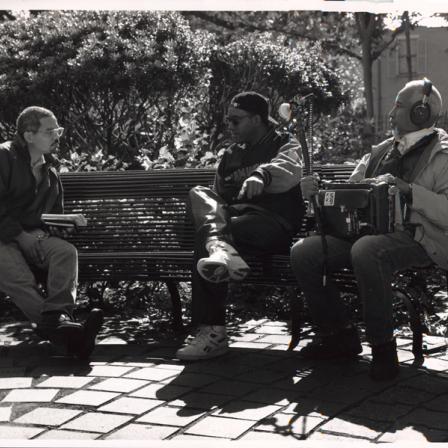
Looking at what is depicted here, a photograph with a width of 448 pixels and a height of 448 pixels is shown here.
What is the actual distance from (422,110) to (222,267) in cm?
130

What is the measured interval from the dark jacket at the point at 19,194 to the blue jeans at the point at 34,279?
132mm

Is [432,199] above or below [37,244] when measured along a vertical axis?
above

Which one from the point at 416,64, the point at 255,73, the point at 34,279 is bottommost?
the point at 34,279

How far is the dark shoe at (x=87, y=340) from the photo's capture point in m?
5.05

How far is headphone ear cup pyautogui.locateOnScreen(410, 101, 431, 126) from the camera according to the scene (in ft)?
16.0

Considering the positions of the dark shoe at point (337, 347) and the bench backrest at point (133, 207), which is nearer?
the dark shoe at point (337, 347)

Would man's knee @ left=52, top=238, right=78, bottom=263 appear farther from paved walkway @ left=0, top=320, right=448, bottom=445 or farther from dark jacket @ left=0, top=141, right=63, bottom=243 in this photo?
paved walkway @ left=0, top=320, right=448, bottom=445

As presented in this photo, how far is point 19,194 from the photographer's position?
554 centimetres

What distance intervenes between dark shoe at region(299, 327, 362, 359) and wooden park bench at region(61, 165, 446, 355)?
3.11ft

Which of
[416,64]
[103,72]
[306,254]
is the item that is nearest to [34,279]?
[306,254]

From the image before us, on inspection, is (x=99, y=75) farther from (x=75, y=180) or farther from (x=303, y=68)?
(x=303, y=68)

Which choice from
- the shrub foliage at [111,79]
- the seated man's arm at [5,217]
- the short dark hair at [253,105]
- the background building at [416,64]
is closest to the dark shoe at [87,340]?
the seated man's arm at [5,217]

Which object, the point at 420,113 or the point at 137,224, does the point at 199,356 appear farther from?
the point at 420,113

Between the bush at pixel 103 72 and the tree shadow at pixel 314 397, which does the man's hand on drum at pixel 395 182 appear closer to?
the tree shadow at pixel 314 397
